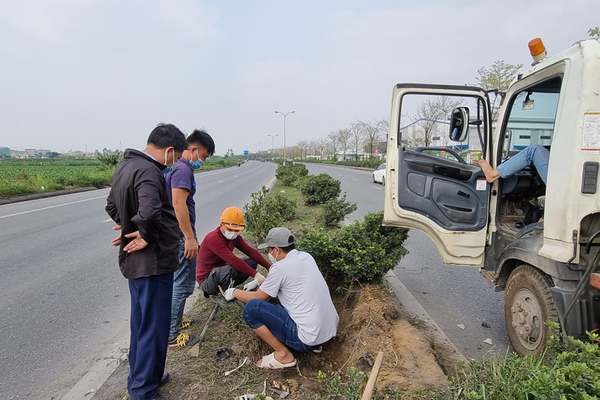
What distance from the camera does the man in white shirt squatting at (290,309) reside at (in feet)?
9.92

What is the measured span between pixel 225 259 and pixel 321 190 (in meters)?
7.57

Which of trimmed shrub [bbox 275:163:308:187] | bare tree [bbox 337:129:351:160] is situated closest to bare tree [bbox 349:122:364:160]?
bare tree [bbox 337:129:351:160]

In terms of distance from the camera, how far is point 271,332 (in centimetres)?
312

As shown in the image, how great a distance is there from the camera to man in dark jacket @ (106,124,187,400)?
2424mm

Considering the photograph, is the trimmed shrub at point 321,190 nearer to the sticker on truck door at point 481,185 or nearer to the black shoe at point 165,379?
the sticker on truck door at point 481,185

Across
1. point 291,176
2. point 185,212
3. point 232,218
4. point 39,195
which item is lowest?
point 39,195

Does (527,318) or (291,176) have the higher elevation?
(527,318)

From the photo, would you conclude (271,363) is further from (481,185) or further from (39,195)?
(39,195)

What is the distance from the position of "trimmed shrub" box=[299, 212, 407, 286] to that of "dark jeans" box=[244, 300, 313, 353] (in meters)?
1.07

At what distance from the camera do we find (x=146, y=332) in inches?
103

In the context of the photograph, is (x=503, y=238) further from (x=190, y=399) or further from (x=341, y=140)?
(x=341, y=140)

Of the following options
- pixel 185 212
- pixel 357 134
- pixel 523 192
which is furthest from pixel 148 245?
pixel 357 134

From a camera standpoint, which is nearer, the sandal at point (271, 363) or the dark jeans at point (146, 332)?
the dark jeans at point (146, 332)

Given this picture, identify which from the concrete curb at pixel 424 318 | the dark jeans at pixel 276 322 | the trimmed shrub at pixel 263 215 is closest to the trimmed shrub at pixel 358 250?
the concrete curb at pixel 424 318
